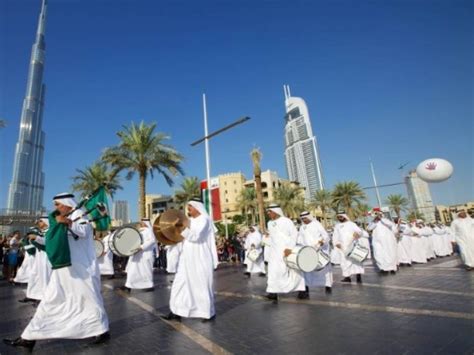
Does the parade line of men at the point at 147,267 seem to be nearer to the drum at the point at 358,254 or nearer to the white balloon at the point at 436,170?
the drum at the point at 358,254

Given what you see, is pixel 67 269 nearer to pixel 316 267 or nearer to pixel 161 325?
pixel 161 325

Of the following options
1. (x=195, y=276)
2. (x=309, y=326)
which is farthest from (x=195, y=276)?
(x=309, y=326)

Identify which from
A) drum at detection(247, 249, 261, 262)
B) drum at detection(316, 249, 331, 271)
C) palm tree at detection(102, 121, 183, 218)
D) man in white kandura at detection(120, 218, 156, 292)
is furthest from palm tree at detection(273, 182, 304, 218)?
drum at detection(316, 249, 331, 271)

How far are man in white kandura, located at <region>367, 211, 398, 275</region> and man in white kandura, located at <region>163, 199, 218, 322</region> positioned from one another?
278 inches

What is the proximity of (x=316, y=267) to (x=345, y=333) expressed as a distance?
284cm

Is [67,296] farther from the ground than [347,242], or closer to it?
closer to it

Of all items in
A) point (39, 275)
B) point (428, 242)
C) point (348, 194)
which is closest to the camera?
point (39, 275)

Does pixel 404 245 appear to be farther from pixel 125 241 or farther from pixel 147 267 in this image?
pixel 125 241

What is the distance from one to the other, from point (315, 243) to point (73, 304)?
5.77m

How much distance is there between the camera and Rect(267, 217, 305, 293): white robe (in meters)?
6.76

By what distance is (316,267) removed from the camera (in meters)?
6.88

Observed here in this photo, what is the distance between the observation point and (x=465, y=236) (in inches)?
400

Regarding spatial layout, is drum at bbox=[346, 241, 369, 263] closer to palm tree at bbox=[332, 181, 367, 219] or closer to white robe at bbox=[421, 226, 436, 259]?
white robe at bbox=[421, 226, 436, 259]

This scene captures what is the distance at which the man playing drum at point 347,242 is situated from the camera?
8848mm
